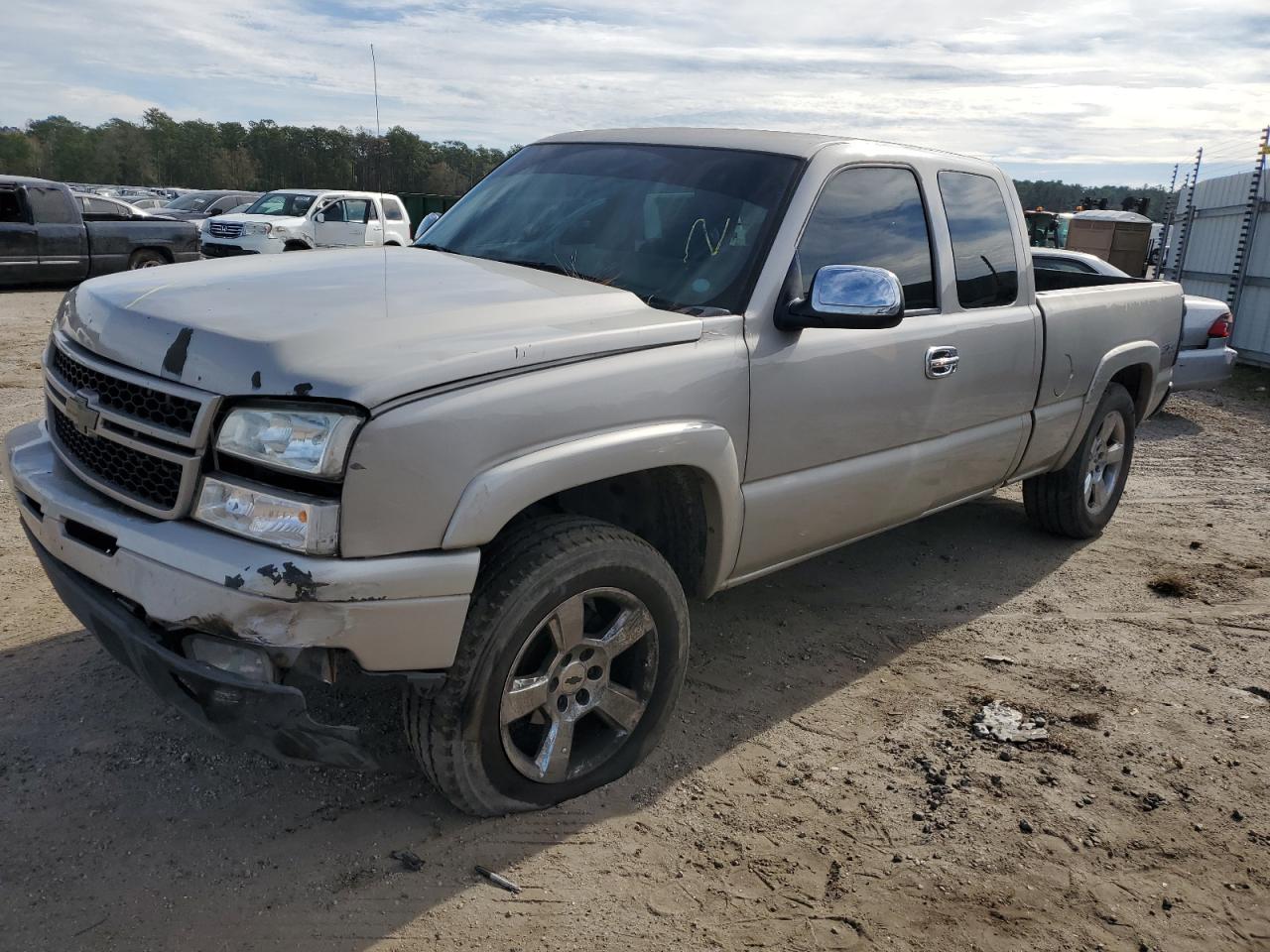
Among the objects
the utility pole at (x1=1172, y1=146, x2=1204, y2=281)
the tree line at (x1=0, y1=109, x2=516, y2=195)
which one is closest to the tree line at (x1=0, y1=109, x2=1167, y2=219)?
the tree line at (x1=0, y1=109, x2=516, y2=195)

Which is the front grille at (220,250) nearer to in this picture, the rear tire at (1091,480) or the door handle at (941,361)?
the rear tire at (1091,480)

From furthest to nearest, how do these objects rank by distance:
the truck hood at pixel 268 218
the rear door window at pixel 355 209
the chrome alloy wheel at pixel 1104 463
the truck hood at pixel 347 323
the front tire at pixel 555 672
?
the rear door window at pixel 355 209, the truck hood at pixel 268 218, the chrome alloy wheel at pixel 1104 463, the front tire at pixel 555 672, the truck hood at pixel 347 323

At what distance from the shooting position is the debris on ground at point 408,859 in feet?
8.92

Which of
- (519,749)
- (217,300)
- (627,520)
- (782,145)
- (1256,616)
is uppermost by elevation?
(782,145)

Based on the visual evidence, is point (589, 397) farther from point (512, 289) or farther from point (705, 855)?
point (705, 855)

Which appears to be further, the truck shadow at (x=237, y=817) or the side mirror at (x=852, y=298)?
the side mirror at (x=852, y=298)

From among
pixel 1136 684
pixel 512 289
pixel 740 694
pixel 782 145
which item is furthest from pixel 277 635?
pixel 1136 684

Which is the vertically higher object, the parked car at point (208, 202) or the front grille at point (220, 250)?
the parked car at point (208, 202)

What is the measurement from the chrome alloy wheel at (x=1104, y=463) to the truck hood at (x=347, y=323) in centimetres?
344

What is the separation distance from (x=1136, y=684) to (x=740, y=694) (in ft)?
5.38

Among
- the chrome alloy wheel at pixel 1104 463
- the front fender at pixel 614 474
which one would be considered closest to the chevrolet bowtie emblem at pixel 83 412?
the front fender at pixel 614 474

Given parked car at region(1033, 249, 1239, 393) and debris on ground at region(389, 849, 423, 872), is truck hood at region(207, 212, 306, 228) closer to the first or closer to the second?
parked car at region(1033, 249, 1239, 393)

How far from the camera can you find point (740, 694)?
380cm

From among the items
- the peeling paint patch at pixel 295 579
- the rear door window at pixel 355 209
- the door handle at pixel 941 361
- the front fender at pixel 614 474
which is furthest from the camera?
the rear door window at pixel 355 209
